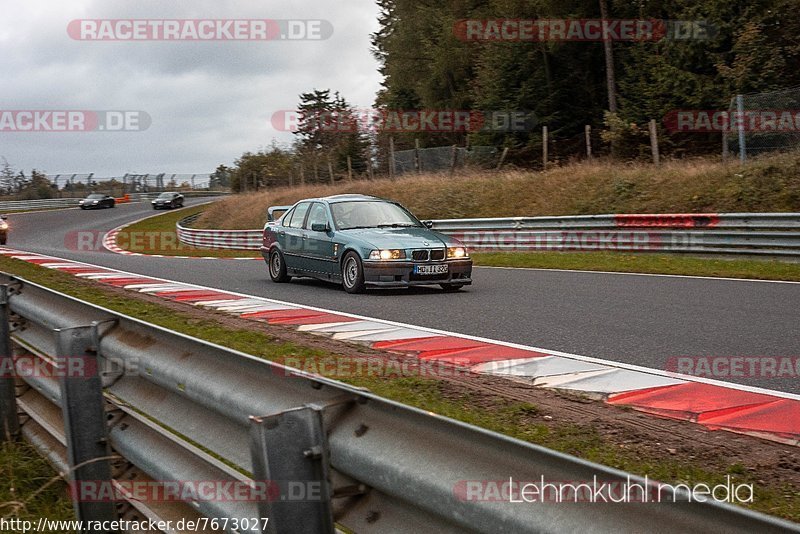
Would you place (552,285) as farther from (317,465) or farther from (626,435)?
(317,465)

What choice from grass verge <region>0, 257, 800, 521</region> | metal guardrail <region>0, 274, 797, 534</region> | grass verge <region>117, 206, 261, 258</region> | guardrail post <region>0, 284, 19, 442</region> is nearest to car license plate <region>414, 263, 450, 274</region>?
grass verge <region>0, 257, 800, 521</region>

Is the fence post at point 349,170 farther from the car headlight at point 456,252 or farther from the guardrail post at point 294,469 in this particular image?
the guardrail post at point 294,469

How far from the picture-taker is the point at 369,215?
1364 centimetres

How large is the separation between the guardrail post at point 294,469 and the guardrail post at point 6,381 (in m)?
3.86

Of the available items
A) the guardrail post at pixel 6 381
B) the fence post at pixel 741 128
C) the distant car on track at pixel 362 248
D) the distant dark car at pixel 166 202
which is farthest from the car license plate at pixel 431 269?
the distant dark car at pixel 166 202

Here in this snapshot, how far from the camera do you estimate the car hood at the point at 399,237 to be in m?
12.3

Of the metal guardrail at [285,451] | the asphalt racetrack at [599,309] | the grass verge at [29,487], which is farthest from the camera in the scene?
the asphalt racetrack at [599,309]

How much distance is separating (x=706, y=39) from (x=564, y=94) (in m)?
9.30

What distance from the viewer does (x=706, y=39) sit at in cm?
3272

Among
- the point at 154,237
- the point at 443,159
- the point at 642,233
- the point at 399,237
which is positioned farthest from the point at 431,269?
the point at 154,237

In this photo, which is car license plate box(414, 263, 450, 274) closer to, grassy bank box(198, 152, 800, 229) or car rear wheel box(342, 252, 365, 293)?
car rear wheel box(342, 252, 365, 293)

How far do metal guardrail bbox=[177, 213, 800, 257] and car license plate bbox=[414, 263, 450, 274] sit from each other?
24.1 feet

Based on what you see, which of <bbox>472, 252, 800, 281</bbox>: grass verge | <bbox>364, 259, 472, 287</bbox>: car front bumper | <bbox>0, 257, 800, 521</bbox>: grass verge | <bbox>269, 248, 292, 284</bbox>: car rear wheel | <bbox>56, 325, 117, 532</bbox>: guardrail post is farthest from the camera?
<bbox>269, 248, 292, 284</bbox>: car rear wheel

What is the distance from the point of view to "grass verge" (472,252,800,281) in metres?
14.3
